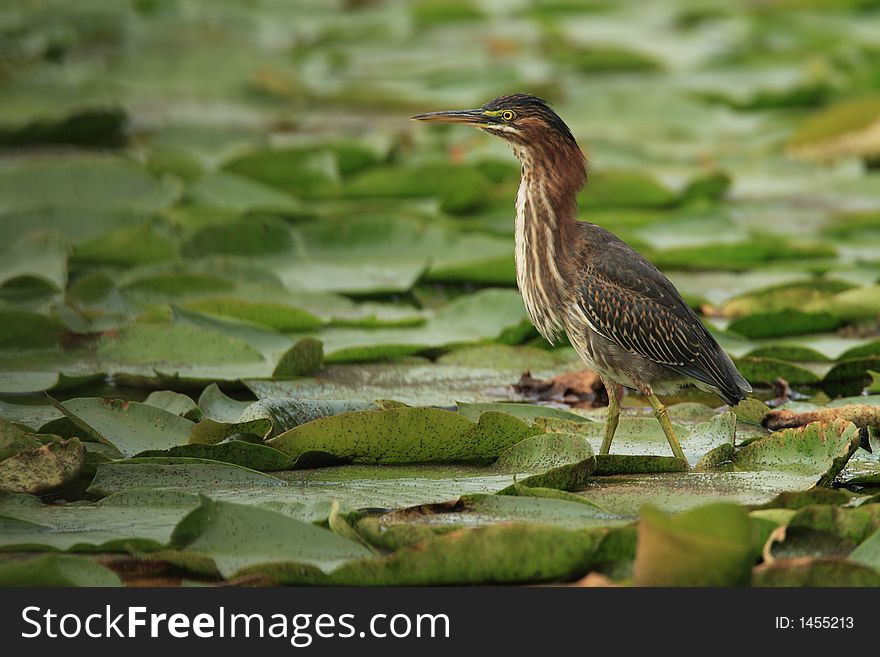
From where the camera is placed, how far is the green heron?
511 cm

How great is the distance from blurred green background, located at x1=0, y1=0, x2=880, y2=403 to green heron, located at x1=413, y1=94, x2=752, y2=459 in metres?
0.60

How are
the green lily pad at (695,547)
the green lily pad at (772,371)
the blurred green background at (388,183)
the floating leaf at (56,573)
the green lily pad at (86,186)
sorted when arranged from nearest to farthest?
the green lily pad at (695,547)
the floating leaf at (56,573)
the green lily pad at (772,371)
the blurred green background at (388,183)
the green lily pad at (86,186)

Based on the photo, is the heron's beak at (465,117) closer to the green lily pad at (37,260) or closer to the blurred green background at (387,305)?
the blurred green background at (387,305)

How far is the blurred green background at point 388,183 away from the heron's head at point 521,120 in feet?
3.41

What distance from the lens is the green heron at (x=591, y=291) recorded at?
5.11m

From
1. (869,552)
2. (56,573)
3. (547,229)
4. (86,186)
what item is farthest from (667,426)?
(86,186)

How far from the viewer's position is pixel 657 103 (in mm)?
10812

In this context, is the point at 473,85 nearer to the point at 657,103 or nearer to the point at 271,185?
the point at 657,103

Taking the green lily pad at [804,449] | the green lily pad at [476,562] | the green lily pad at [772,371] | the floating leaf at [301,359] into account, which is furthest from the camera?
the green lily pad at [772,371]

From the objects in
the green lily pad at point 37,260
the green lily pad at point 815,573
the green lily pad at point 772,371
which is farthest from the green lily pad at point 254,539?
the green lily pad at point 37,260

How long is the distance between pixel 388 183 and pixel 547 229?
3.47 meters

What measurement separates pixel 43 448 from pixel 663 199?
5.20 m

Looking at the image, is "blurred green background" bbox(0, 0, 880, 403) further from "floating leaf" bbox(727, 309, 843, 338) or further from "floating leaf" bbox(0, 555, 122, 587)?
"floating leaf" bbox(0, 555, 122, 587)

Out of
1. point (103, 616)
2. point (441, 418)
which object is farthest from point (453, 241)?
point (103, 616)
